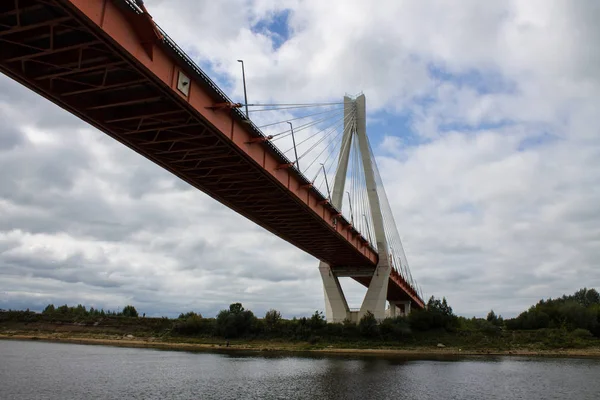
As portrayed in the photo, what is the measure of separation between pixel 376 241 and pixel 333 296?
9.54m

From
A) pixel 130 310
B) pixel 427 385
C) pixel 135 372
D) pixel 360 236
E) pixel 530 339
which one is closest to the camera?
pixel 427 385

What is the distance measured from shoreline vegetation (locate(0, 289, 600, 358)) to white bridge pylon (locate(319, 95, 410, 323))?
169 cm

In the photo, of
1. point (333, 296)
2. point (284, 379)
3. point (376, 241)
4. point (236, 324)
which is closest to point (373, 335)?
point (333, 296)

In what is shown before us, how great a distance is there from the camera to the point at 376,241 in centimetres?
5772

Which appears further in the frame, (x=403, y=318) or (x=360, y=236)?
(x=403, y=318)

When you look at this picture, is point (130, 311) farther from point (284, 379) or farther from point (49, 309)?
point (284, 379)

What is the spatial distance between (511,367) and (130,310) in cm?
9525

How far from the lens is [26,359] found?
39.3 metres

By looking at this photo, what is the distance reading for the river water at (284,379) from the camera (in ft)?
81.4

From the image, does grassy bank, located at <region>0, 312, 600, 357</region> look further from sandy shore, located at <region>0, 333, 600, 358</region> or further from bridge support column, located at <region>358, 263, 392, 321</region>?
bridge support column, located at <region>358, 263, 392, 321</region>

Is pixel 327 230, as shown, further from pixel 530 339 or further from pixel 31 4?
pixel 530 339

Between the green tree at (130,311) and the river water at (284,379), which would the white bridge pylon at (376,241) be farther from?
the green tree at (130,311)

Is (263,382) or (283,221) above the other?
(283,221)

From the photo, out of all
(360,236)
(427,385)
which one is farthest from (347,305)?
(427,385)
